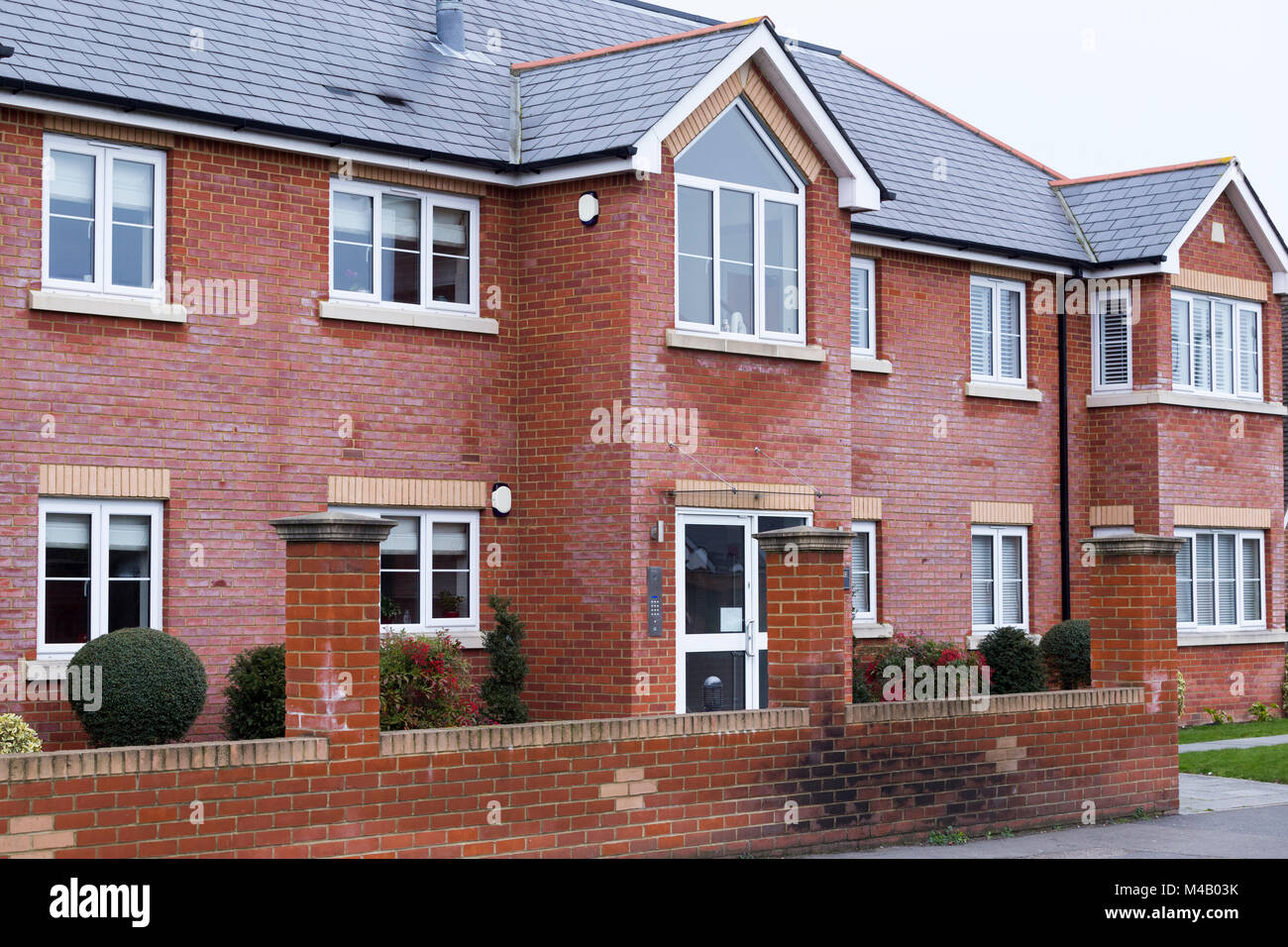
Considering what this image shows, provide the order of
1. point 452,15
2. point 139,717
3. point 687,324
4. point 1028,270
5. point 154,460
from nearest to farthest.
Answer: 1. point 139,717
2. point 154,460
3. point 687,324
4. point 452,15
5. point 1028,270

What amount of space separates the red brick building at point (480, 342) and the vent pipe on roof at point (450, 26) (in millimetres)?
65

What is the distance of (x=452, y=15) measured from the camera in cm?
1850

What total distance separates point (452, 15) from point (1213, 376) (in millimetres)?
11558

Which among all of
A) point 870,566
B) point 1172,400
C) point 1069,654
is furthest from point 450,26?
point 1172,400

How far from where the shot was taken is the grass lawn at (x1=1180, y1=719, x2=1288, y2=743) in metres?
21.0

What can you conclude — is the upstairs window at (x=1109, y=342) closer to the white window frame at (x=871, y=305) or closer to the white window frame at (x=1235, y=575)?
the white window frame at (x=1235, y=575)

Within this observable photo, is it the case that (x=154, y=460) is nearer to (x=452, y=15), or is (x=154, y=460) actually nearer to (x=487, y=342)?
(x=487, y=342)

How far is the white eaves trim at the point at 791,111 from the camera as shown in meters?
15.8

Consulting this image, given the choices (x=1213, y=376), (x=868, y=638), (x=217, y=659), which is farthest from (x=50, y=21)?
(x=1213, y=376)

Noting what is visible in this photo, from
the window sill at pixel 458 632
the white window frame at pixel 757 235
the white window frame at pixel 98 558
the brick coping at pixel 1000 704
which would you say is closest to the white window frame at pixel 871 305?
the white window frame at pixel 757 235

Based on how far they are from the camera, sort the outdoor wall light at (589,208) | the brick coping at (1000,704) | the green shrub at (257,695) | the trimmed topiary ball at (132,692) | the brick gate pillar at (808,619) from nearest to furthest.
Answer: the brick gate pillar at (808,619) < the brick coping at (1000,704) < the trimmed topiary ball at (132,692) < the green shrub at (257,695) < the outdoor wall light at (589,208)

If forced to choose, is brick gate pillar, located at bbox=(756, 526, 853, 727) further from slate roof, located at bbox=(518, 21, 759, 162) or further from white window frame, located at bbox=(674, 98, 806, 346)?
slate roof, located at bbox=(518, 21, 759, 162)

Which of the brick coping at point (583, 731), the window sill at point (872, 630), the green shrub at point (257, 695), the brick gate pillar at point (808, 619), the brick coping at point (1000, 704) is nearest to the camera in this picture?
the brick coping at point (583, 731)

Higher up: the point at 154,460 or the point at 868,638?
the point at 154,460
